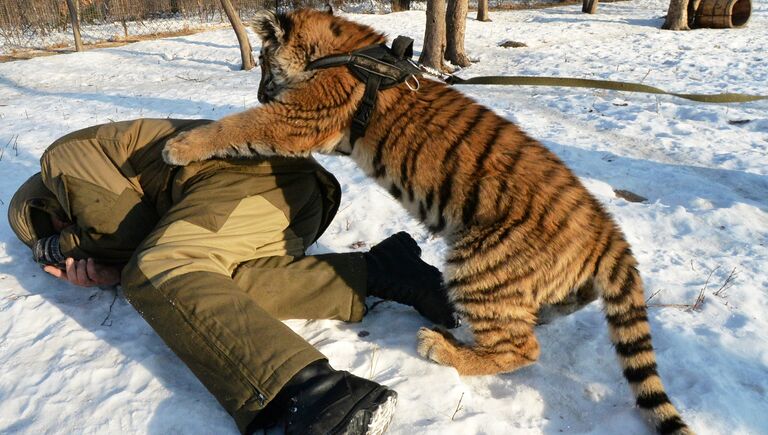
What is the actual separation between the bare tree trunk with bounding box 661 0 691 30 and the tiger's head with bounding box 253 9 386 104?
53.7 ft

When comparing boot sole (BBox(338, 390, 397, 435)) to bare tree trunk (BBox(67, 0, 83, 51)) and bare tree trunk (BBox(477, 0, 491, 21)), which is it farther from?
bare tree trunk (BBox(477, 0, 491, 21))

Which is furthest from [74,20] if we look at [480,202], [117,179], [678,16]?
[678,16]

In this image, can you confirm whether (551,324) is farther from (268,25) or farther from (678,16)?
(678,16)

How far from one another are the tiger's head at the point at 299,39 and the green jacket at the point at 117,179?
624mm

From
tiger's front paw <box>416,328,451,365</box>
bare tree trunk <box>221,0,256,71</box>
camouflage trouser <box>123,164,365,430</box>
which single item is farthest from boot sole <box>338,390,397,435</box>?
bare tree trunk <box>221,0,256,71</box>

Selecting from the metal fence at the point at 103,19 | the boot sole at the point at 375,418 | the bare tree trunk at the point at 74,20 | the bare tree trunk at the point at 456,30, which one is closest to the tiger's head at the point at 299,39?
the boot sole at the point at 375,418

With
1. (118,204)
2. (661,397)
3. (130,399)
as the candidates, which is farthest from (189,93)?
(661,397)

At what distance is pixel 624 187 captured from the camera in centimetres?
523

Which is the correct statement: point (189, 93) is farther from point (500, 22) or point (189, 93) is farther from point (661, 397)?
point (500, 22)

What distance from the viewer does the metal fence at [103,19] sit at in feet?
64.7

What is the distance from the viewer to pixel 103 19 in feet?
76.7

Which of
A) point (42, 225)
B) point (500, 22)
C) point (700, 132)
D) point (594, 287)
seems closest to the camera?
point (594, 287)

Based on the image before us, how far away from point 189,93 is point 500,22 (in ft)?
45.3

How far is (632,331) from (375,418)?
1.30 meters
